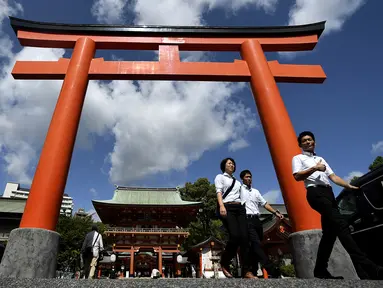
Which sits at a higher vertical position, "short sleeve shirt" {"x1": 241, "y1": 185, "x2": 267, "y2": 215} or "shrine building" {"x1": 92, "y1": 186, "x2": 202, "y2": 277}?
"shrine building" {"x1": 92, "y1": 186, "x2": 202, "y2": 277}

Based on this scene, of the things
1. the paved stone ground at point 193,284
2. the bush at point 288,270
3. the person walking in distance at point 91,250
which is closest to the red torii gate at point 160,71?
the paved stone ground at point 193,284

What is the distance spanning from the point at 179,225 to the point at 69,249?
8.17 meters

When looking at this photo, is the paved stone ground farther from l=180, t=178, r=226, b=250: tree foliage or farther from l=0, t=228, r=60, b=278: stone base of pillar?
l=180, t=178, r=226, b=250: tree foliage

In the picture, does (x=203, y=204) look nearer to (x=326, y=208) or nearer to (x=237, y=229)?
(x=237, y=229)

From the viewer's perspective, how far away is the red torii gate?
12.2 ft

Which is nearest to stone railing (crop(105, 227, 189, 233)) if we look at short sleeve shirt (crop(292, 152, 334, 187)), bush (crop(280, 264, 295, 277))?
bush (crop(280, 264, 295, 277))

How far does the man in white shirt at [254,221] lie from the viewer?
144 inches

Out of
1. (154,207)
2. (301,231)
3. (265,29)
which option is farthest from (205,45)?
(154,207)

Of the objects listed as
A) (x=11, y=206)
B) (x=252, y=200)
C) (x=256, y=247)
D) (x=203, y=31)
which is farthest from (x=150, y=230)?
(x=256, y=247)

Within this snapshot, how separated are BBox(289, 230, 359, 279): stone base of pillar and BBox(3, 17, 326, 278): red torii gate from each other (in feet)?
0.65

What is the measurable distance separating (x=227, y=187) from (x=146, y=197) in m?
18.2

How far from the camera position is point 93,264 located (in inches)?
236

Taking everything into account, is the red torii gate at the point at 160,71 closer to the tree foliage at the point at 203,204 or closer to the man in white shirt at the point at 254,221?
the man in white shirt at the point at 254,221

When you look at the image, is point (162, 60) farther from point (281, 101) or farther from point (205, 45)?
point (281, 101)
